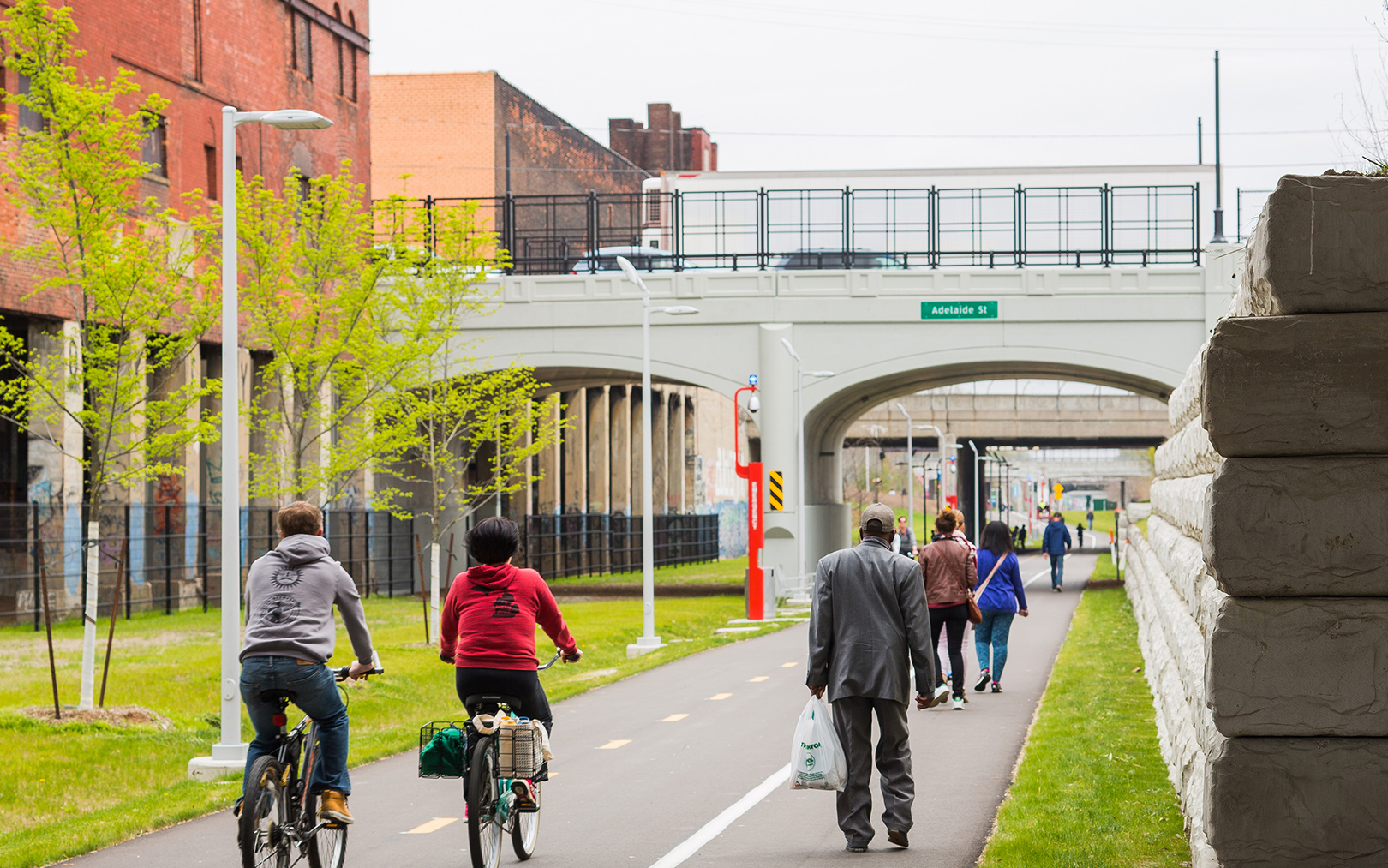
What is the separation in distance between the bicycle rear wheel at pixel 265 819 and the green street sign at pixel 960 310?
3063 cm

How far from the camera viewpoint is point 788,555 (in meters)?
36.6

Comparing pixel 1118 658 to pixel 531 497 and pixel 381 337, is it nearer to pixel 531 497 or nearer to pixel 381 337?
pixel 381 337

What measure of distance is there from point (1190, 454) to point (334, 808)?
494 cm

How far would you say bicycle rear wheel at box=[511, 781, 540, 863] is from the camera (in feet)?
26.3

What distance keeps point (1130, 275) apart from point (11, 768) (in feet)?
96.1

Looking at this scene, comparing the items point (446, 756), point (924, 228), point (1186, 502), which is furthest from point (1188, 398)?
point (924, 228)

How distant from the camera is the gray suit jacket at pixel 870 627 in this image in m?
8.14

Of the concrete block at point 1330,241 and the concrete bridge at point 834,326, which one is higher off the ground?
the concrete bridge at point 834,326

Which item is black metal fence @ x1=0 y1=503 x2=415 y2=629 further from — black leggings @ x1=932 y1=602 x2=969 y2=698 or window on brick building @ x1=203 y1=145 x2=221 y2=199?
black leggings @ x1=932 y1=602 x2=969 y2=698

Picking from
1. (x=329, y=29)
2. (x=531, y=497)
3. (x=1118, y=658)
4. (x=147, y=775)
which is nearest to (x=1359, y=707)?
(x=147, y=775)

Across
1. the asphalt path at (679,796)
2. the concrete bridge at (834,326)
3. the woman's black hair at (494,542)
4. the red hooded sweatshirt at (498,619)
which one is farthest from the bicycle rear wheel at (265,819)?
the concrete bridge at (834,326)

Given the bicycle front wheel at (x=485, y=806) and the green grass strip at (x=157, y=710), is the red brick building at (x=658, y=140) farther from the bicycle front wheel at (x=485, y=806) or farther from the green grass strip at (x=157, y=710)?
the bicycle front wheel at (x=485, y=806)

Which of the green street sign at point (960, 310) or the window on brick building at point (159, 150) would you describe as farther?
the green street sign at point (960, 310)

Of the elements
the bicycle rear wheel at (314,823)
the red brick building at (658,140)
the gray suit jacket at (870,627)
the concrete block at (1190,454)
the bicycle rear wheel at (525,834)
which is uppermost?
the red brick building at (658,140)
